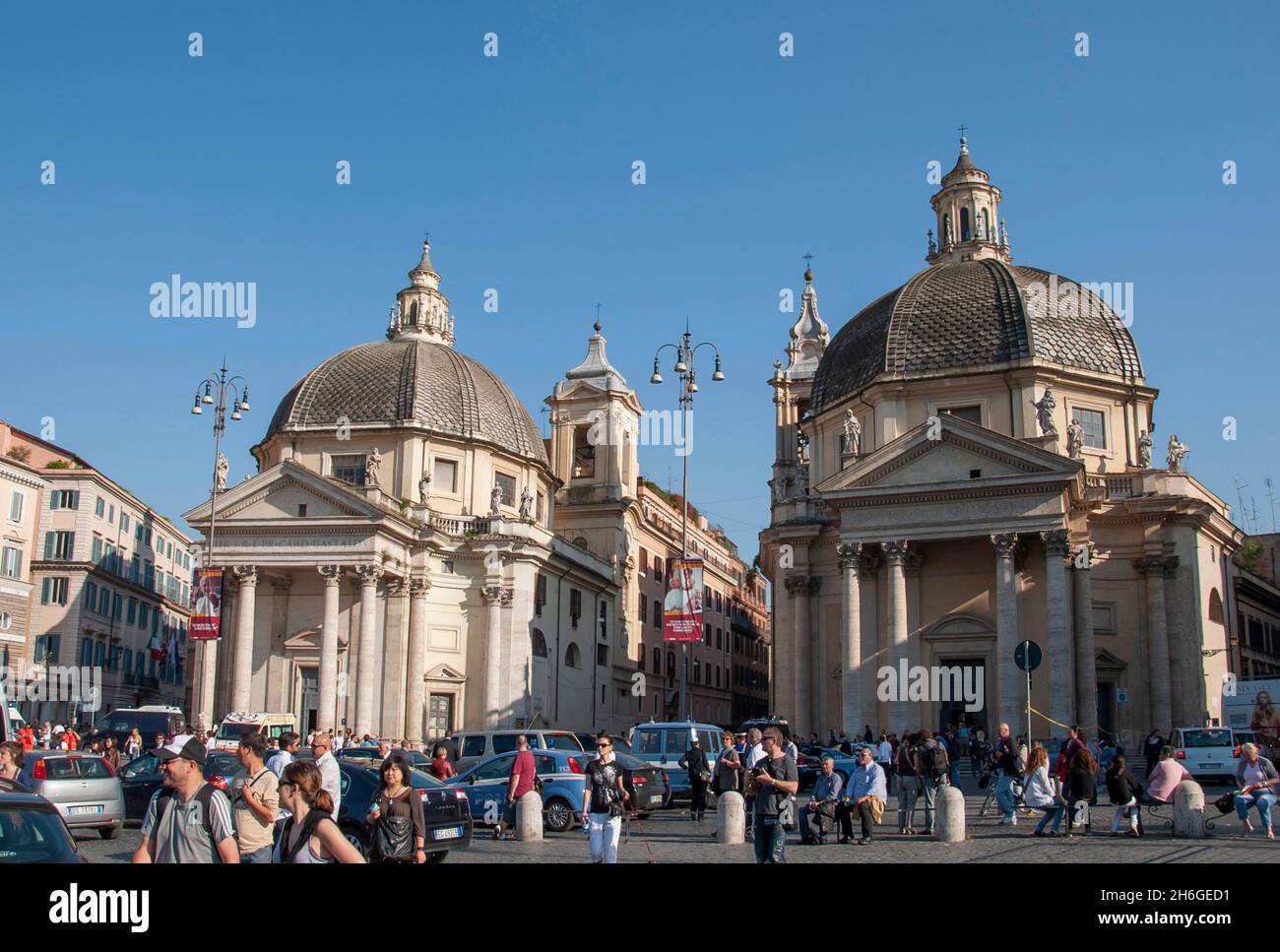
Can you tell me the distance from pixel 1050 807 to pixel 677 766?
9727mm

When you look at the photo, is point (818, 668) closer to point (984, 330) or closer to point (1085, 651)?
point (1085, 651)

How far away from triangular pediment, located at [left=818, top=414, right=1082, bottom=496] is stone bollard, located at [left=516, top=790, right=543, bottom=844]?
74.8ft

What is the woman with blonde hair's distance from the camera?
21.1 meters

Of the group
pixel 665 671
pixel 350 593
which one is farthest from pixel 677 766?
pixel 665 671

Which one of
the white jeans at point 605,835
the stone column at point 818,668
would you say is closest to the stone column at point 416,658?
the stone column at point 818,668

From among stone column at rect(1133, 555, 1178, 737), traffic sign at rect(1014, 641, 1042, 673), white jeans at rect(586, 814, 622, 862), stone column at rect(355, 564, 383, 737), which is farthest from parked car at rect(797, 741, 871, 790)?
stone column at rect(355, 564, 383, 737)

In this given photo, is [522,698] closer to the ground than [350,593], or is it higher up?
closer to the ground

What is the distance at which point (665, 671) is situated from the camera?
243ft

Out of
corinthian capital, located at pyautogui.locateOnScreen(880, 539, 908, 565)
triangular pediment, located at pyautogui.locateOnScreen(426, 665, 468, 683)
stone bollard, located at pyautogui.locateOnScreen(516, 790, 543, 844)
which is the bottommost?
stone bollard, located at pyautogui.locateOnScreen(516, 790, 543, 844)

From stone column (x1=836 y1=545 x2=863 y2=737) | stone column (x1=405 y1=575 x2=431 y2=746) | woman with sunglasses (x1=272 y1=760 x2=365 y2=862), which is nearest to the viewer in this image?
woman with sunglasses (x1=272 y1=760 x2=365 y2=862)

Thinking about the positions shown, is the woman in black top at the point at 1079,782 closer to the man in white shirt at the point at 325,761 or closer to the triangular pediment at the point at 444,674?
the man in white shirt at the point at 325,761

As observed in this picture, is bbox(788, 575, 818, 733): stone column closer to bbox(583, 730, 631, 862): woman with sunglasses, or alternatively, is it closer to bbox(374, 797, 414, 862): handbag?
bbox(583, 730, 631, 862): woman with sunglasses

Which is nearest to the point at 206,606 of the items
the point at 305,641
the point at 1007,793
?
the point at 305,641
